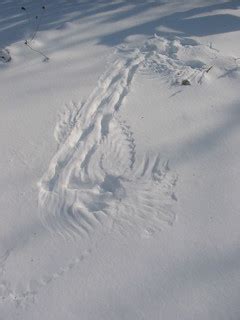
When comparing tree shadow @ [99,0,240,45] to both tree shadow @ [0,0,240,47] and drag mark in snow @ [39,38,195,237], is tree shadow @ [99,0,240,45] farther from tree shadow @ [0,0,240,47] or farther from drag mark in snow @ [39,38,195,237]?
drag mark in snow @ [39,38,195,237]

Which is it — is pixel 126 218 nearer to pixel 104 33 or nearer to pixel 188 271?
pixel 188 271

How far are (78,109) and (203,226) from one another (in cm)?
125

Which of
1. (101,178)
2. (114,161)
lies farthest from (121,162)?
(101,178)

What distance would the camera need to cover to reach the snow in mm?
1911

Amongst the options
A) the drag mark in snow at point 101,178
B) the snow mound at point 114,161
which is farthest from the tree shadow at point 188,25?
the drag mark in snow at point 101,178

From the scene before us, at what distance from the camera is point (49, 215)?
223 cm

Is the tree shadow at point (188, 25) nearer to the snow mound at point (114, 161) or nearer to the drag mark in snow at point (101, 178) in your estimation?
the snow mound at point (114, 161)

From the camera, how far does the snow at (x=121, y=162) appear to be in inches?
75.2

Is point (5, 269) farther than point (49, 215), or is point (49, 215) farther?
point (49, 215)

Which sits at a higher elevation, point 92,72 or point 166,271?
point 92,72

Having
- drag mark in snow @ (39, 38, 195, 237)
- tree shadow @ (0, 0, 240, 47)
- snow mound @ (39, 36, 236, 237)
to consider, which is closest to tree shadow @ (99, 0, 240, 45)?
tree shadow @ (0, 0, 240, 47)

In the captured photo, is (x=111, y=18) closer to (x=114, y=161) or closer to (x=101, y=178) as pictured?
(x=114, y=161)

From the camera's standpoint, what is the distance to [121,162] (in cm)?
244

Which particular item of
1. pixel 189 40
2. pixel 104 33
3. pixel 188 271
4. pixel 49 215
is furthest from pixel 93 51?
→ pixel 188 271
